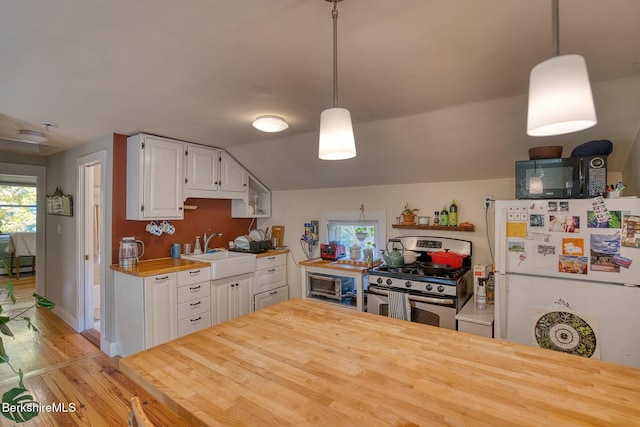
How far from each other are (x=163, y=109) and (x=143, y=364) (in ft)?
6.13

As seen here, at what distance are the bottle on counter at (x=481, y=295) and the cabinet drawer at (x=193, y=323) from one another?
259cm

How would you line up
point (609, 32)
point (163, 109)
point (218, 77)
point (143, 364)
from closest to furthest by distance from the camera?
1. point (143, 364)
2. point (609, 32)
3. point (218, 77)
4. point (163, 109)

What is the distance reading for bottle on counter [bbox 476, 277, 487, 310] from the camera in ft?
8.73

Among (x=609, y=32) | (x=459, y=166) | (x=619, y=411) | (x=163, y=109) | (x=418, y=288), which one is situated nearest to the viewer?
(x=619, y=411)

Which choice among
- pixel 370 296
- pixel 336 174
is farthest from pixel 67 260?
pixel 370 296

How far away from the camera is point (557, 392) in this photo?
37.2 inches

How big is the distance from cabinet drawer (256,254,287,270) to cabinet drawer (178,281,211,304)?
2.41 ft

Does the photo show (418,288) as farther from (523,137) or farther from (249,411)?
(249,411)

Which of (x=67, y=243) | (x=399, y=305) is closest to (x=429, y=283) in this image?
(x=399, y=305)

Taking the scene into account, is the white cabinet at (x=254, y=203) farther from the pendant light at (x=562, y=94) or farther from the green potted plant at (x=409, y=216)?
the pendant light at (x=562, y=94)

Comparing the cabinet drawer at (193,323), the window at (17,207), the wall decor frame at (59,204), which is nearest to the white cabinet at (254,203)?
the cabinet drawer at (193,323)

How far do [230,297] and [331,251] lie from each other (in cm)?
127

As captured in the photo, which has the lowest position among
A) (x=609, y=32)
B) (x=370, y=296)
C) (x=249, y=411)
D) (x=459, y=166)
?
(x=370, y=296)

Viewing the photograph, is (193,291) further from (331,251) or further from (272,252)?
(331,251)
